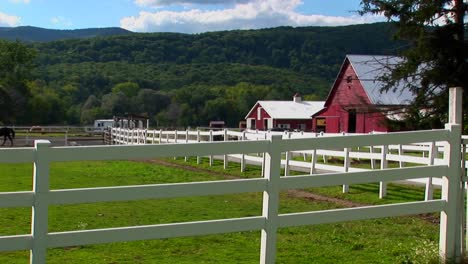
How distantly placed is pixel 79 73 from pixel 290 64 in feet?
207

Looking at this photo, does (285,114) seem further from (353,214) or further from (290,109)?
(353,214)

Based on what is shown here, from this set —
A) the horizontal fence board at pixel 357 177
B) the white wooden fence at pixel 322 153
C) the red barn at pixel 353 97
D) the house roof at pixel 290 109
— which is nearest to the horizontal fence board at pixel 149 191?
the horizontal fence board at pixel 357 177

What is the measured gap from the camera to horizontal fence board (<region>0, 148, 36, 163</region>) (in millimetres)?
4617

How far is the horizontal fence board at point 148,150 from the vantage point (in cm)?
481

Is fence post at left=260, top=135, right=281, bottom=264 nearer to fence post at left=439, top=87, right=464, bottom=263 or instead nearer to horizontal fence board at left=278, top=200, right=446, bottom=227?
horizontal fence board at left=278, top=200, right=446, bottom=227

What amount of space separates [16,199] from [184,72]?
163 meters

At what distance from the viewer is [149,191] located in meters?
5.08

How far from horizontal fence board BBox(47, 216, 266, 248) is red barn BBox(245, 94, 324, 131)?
2472 inches

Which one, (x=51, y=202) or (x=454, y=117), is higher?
(x=454, y=117)

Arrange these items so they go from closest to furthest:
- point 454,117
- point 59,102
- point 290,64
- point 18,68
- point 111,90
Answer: point 454,117, point 18,68, point 59,102, point 111,90, point 290,64

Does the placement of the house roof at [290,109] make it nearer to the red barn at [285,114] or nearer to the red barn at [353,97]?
the red barn at [285,114]

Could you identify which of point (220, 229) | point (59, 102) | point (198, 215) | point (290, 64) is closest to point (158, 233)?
point (220, 229)

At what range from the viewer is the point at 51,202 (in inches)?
187

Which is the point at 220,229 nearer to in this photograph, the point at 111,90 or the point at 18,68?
the point at 18,68
